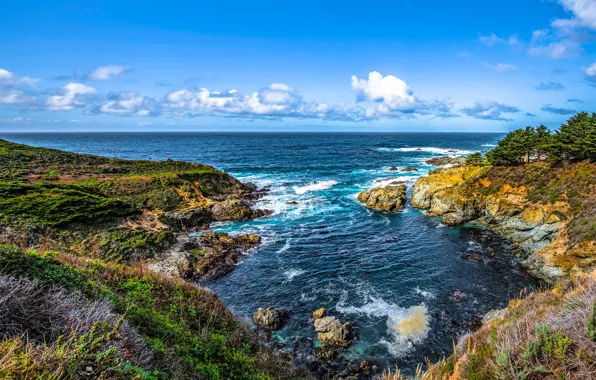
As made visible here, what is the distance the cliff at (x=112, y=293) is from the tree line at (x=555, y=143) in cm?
3761

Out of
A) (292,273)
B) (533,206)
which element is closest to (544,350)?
(292,273)

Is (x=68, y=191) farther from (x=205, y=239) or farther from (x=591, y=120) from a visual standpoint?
(x=591, y=120)

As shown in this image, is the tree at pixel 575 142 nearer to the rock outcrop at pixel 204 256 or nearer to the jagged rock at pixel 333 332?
the jagged rock at pixel 333 332

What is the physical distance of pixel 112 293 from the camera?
1008 centimetres

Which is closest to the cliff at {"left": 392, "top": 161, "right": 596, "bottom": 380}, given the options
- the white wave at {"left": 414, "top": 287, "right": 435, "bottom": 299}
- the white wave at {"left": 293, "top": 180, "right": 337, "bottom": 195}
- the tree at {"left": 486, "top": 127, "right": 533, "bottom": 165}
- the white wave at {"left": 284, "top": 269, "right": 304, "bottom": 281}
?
the tree at {"left": 486, "top": 127, "right": 533, "bottom": 165}

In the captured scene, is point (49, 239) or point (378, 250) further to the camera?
point (378, 250)

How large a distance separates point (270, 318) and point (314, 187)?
43.1m

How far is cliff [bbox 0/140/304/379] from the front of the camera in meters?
5.78

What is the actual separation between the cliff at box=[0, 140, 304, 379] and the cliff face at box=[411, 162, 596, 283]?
84.6 ft

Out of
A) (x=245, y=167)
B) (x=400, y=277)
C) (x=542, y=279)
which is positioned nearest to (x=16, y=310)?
(x=400, y=277)

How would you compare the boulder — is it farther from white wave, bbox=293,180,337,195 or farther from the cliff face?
white wave, bbox=293,180,337,195

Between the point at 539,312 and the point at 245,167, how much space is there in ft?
277

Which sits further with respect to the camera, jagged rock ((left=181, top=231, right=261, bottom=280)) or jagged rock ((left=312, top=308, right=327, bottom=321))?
jagged rock ((left=181, top=231, right=261, bottom=280))

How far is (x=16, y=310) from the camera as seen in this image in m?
6.31
